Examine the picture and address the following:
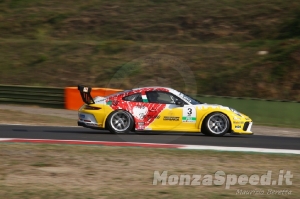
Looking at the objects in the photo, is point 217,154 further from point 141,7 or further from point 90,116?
point 141,7

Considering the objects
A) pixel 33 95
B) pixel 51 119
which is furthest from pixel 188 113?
pixel 33 95

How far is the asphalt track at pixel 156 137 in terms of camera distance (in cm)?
1290

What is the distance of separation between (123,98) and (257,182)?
21.3ft

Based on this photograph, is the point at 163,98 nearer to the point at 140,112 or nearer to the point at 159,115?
the point at 159,115

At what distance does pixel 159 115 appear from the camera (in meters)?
14.0

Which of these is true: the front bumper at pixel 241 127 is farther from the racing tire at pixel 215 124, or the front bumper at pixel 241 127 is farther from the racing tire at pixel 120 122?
the racing tire at pixel 120 122

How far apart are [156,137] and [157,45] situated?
1828 centimetres

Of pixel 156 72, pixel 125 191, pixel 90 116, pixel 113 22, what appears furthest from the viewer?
pixel 113 22

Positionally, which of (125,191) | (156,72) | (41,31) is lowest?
(125,191)

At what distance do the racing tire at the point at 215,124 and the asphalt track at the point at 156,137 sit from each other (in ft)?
0.58

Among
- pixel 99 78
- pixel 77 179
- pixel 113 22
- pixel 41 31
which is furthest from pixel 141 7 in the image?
pixel 77 179

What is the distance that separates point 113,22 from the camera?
36.9m

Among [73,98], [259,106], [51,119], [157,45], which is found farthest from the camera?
[157,45]

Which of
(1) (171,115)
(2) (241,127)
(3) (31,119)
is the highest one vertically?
(1) (171,115)
